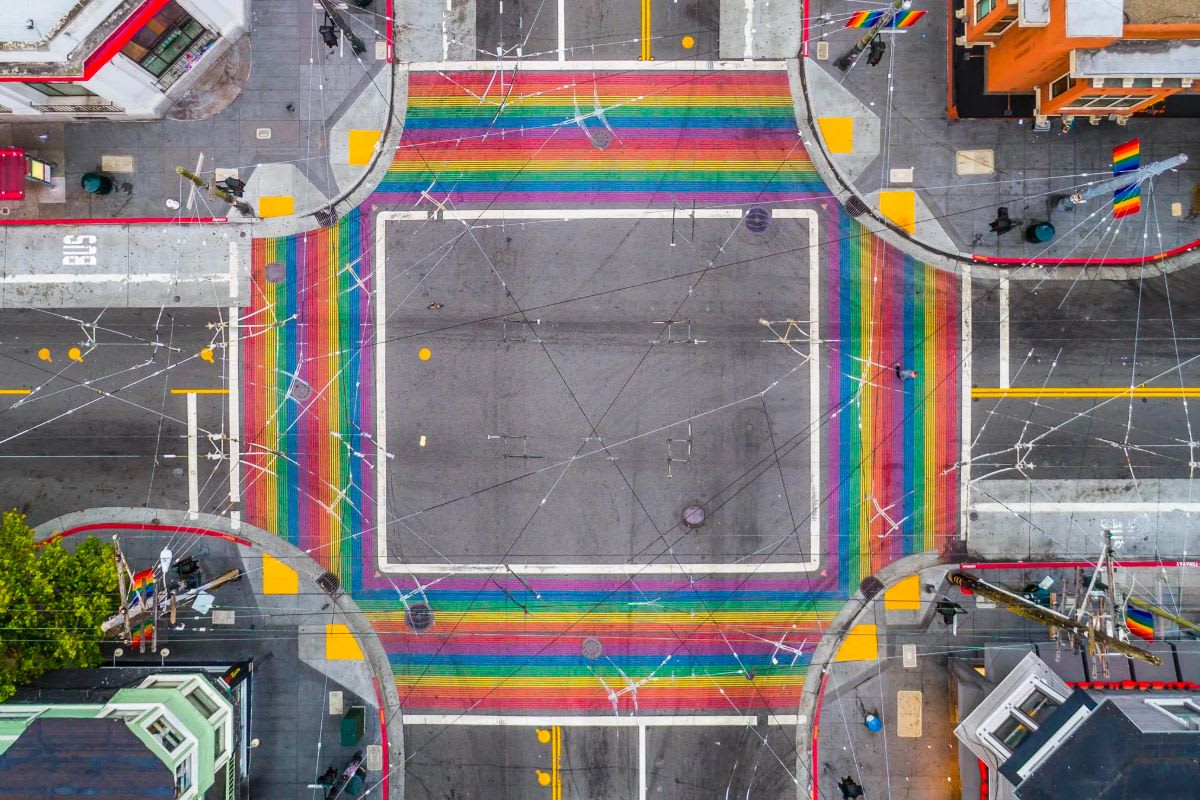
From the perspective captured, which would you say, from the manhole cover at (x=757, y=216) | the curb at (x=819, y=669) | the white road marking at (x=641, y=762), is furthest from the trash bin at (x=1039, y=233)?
the white road marking at (x=641, y=762)

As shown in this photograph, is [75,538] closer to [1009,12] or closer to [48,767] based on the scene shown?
[48,767]

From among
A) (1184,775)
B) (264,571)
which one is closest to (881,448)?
(1184,775)

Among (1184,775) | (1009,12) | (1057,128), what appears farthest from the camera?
(1057,128)

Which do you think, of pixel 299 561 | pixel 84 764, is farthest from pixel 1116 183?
pixel 84 764

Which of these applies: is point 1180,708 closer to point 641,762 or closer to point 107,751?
point 641,762

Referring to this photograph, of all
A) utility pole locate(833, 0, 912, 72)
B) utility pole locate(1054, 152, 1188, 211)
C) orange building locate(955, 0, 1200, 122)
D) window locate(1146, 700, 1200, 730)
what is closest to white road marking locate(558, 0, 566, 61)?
utility pole locate(833, 0, 912, 72)
